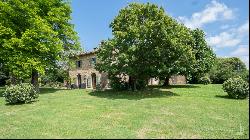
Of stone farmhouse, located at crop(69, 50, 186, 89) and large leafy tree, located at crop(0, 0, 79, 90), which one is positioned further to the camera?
stone farmhouse, located at crop(69, 50, 186, 89)

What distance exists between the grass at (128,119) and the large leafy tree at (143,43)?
4.76 meters

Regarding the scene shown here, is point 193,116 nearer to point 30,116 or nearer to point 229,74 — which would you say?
point 30,116

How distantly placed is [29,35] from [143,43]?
13260 millimetres

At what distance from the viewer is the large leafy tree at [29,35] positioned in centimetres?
3650

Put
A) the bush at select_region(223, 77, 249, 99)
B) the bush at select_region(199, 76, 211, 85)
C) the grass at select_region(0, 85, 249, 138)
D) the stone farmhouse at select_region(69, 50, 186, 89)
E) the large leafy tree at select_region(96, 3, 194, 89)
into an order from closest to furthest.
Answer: the grass at select_region(0, 85, 249, 138) < the bush at select_region(223, 77, 249, 99) < the large leafy tree at select_region(96, 3, 194, 89) < the bush at select_region(199, 76, 211, 85) < the stone farmhouse at select_region(69, 50, 186, 89)

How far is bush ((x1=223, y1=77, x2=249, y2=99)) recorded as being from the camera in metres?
29.6

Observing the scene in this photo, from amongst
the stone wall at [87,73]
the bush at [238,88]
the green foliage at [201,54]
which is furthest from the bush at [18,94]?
the stone wall at [87,73]

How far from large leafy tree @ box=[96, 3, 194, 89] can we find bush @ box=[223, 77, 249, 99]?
15.3 feet

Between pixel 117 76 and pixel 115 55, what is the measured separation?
6.22 metres

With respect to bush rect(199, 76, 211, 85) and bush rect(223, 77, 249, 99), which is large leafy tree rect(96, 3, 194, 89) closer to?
bush rect(223, 77, 249, 99)

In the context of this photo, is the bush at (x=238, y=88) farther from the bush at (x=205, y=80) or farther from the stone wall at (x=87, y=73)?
the stone wall at (x=87, y=73)

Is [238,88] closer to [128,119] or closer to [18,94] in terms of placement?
[128,119]

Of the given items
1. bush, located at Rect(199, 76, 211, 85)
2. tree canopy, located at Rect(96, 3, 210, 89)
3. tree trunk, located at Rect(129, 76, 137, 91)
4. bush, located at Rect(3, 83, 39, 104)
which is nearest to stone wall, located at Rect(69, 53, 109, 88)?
bush, located at Rect(199, 76, 211, 85)

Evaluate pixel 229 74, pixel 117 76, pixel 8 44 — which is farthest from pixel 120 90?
pixel 229 74
